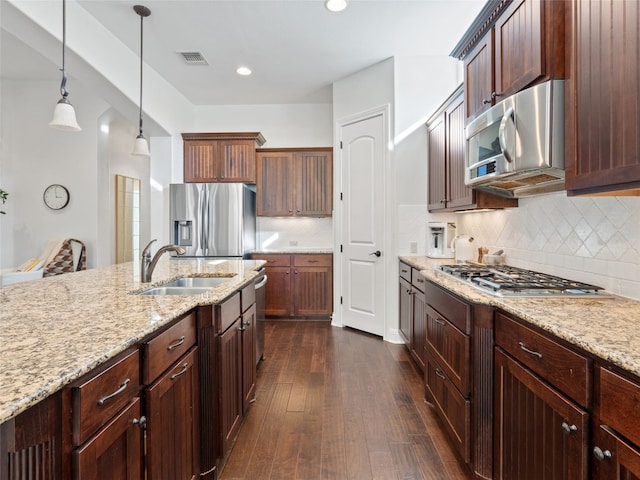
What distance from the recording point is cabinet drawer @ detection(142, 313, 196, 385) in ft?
3.76

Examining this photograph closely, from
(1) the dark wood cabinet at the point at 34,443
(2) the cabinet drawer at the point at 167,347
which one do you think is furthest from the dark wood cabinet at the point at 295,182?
(1) the dark wood cabinet at the point at 34,443

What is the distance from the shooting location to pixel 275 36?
3305 mm

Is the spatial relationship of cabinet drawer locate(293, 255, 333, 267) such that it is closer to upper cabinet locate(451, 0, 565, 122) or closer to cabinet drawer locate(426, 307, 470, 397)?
cabinet drawer locate(426, 307, 470, 397)

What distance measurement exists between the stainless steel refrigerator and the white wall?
1579mm

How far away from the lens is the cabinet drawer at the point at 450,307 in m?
1.72

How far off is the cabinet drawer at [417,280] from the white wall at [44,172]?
179 inches

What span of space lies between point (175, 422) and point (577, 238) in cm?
207

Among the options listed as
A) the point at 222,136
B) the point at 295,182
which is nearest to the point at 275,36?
the point at 222,136

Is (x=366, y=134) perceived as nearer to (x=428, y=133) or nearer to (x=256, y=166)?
(x=428, y=133)

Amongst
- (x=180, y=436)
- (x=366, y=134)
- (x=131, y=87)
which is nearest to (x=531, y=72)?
(x=180, y=436)

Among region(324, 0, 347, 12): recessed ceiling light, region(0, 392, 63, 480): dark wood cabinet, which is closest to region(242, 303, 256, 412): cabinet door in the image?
region(0, 392, 63, 480): dark wood cabinet

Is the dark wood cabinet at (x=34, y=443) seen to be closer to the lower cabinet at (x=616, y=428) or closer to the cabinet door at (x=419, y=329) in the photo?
the lower cabinet at (x=616, y=428)

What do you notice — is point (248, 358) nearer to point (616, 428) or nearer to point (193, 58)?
point (616, 428)

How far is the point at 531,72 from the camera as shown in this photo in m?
1.61
